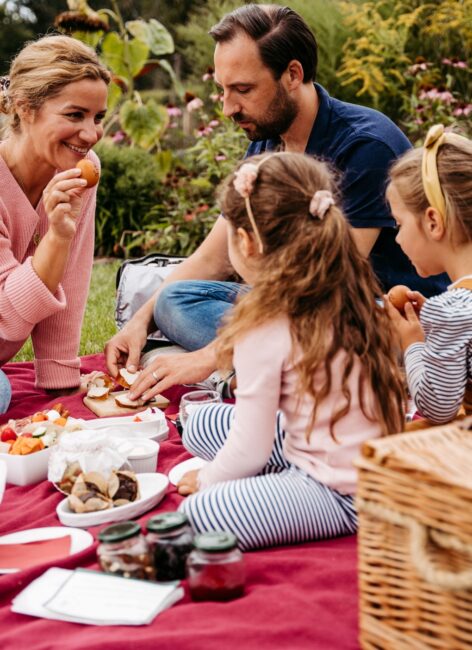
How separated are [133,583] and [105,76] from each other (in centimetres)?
217

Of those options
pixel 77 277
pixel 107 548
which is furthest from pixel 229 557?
pixel 77 277

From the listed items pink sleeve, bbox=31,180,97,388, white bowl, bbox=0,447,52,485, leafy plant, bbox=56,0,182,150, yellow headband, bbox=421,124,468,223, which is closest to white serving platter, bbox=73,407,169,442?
white bowl, bbox=0,447,52,485

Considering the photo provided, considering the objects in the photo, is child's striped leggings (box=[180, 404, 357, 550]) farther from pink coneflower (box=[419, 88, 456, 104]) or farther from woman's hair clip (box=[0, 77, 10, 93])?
pink coneflower (box=[419, 88, 456, 104])

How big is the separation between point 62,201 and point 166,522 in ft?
5.09

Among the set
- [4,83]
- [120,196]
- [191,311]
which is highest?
[4,83]

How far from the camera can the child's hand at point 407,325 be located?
8.19 ft

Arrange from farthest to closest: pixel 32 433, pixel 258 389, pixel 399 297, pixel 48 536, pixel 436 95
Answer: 1. pixel 436 95
2. pixel 399 297
3. pixel 32 433
4. pixel 48 536
5. pixel 258 389

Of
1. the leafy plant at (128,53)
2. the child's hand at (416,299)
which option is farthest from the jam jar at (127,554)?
the leafy plant at (128,53)

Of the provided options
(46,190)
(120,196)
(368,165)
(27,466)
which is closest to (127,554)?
(27,466)

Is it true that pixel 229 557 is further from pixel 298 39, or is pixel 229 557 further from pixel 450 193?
pixel 298 39

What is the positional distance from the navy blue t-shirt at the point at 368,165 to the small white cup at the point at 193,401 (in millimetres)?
893

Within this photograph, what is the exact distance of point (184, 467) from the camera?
2352mm

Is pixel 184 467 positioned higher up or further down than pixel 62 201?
further down

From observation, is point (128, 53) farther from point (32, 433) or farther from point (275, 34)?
point (32, 433)
